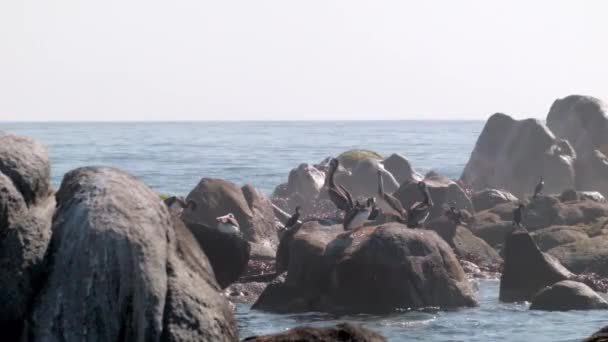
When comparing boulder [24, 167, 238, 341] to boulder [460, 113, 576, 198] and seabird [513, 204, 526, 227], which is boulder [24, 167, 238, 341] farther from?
boulder [460, 113, 576, 198]

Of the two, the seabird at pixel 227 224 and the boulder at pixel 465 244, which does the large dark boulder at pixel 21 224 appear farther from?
the boulder at pixel 465 244

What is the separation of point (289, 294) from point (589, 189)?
80.2 ft

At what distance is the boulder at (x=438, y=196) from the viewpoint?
32406 millimetres

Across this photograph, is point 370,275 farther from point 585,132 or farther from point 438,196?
point 585,132

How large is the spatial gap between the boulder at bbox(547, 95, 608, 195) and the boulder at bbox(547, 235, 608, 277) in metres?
16.2

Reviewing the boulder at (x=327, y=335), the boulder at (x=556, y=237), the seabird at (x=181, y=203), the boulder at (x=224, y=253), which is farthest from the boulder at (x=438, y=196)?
the boulder at (x=327, y=335)

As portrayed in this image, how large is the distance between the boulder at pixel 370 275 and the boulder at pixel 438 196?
10.1 m

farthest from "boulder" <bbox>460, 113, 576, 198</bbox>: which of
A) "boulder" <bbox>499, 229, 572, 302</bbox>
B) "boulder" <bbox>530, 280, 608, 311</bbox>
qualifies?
"boulder" <bbox>530, 280, 608, 311</bbox>

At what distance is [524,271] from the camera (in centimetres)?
2322

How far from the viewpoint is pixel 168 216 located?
11.6m

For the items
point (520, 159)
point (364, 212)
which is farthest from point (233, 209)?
point (520, 159)

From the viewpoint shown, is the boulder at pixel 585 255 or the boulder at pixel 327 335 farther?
the boulder at pixel 585 255

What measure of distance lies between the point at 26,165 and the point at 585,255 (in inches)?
705

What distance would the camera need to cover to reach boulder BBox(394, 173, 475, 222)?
1276 inches
